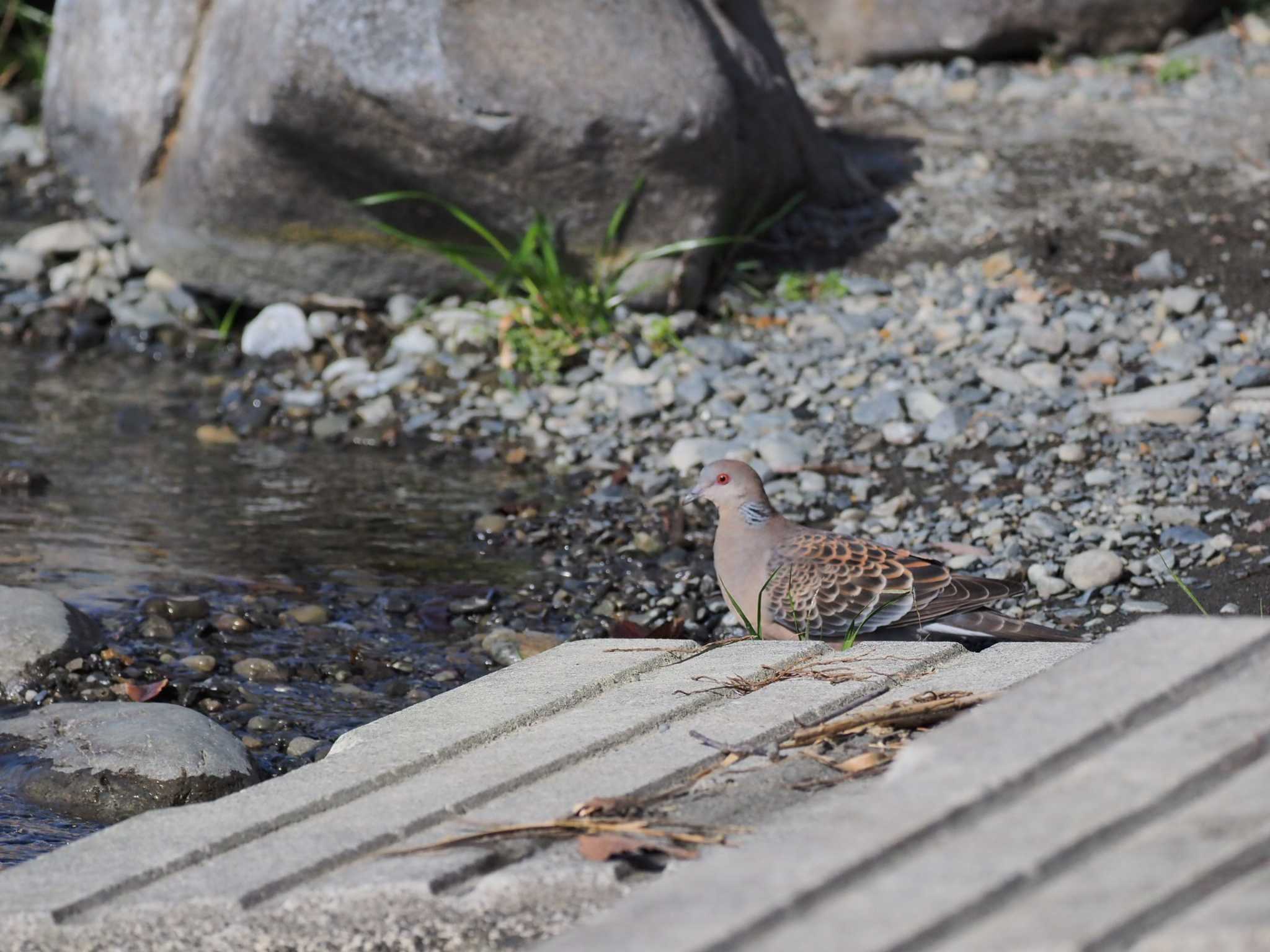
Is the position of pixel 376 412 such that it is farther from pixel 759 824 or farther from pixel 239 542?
pixel 759 824

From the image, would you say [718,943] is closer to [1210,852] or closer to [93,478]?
[1210,852]

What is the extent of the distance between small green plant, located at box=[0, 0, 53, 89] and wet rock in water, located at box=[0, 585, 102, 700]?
7.23m

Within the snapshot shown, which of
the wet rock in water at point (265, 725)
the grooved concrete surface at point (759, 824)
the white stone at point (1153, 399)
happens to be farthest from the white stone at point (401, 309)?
the grooved concrete surface at point (759, 824)

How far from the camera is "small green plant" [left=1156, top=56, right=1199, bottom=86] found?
9.03m

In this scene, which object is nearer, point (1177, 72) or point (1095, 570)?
point (1095, 570)

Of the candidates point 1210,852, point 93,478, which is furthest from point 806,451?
point 1210,852

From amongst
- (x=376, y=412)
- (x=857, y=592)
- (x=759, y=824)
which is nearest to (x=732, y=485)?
(x=857, y=592)

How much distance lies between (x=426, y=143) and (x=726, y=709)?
4.30 meters

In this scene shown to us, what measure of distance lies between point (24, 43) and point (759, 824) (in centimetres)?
1028

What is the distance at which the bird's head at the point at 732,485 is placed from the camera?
4562 millimetres

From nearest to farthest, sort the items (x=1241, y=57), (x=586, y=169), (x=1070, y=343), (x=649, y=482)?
(x=649, y=482) < (x=1070, y=343) < (x=586, y=169) < (x=1241, y=57)

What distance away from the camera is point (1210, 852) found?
1.82 meters

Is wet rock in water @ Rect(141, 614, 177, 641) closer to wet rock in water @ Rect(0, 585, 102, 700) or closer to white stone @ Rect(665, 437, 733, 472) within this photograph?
→ wet rock in water @ Rect(0, 585, 102, 700)

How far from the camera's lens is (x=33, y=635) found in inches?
172
